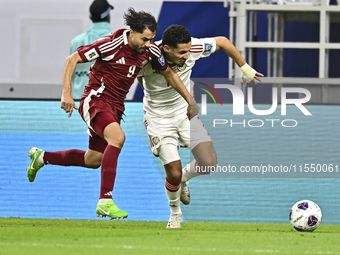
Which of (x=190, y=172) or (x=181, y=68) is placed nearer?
(x=181, y=68)

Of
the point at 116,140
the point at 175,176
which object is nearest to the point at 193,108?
the point at 175,176

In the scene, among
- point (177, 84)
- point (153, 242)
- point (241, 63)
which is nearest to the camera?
point (153, 242)

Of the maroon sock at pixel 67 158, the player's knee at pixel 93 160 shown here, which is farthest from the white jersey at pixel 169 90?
the maroon sock at pixel 67 158

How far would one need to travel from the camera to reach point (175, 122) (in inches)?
211

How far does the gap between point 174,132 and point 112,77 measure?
77cm

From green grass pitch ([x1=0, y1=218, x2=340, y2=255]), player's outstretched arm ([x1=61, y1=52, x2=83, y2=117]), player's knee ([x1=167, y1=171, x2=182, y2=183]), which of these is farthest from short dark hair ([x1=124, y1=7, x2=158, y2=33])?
green grass pitch ([x1=0, y1=218, x2=340, y2=255])

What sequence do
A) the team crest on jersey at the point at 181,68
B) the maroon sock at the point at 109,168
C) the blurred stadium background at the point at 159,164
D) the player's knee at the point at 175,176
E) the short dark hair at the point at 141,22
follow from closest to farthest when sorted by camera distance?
the maroon sock at the point at 109,168 → the short dark hair at the point at 141,22 → the player's knee at the point at 175,176 → the team crest on jersey at the point at 181,68 → the blurred stadium background at the point at 159,164

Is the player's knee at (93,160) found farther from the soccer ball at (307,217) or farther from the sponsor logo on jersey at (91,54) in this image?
the soccer ball at (307,217)

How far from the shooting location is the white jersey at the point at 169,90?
209 inches

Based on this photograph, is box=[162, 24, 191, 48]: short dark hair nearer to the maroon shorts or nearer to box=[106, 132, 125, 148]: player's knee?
the maroon shorts

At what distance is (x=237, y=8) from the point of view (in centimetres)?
695

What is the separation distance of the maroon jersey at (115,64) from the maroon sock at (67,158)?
2.13 ft

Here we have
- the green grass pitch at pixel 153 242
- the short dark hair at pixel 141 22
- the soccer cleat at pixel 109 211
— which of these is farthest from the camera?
the short dark hair at pixel 141 22

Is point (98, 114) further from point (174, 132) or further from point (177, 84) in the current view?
point (174, 132)
